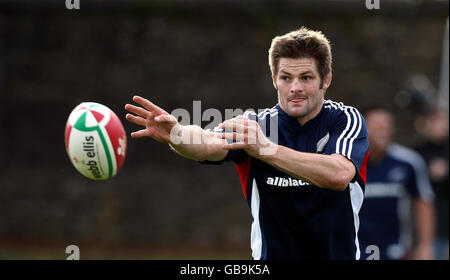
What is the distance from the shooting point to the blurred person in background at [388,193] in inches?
285

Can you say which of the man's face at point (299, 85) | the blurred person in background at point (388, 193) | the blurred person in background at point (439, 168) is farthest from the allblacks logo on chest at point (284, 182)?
the blurred person in background at point (439, 168)

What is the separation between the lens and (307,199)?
4621 mm

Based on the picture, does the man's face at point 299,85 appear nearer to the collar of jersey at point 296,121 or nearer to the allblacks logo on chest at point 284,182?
the collar of jersey at point 296,121

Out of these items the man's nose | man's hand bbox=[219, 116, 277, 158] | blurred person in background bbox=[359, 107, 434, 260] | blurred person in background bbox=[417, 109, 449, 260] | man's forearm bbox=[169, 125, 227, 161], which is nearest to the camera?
man's hand bbox=[219, 116, 277, 158]

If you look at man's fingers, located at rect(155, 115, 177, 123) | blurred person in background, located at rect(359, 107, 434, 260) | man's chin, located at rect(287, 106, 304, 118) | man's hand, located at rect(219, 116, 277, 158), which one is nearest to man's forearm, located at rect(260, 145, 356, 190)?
man's hand, located at rect(219, 116, 277, 158)

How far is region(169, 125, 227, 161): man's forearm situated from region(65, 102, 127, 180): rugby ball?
71 cm

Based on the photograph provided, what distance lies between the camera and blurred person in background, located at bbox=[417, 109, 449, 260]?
31.8ft

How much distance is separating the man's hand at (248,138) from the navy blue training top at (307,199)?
593mm

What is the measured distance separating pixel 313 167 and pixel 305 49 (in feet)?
3.31

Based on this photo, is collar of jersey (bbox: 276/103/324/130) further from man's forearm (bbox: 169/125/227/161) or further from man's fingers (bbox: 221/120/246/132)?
man's fingers (bbox: 221/120/246/132)

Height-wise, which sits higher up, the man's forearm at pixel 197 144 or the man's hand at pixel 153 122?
the man's hand at pixel 153 122

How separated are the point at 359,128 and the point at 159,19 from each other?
9.15m

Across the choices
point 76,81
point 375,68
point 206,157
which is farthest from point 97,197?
point 206,157

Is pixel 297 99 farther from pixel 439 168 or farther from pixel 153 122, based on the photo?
pixel 439 168
